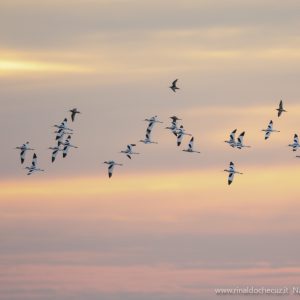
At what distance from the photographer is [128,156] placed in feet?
655

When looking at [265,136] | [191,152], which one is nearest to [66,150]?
[191,152]

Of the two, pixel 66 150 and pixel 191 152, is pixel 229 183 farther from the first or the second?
pixel 66 150

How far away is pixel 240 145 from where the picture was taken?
191m

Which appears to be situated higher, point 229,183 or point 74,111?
point 74,111

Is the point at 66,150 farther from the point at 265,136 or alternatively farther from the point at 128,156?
the point at 265,136

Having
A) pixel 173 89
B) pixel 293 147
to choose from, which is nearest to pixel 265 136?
pixel 293 147

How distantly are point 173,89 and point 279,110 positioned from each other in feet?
55.3

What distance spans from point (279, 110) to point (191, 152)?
18.5 metres

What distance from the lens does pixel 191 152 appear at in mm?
198375

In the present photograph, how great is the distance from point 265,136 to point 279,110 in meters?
12.8

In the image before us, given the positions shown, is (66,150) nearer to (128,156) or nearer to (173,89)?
(128,156)

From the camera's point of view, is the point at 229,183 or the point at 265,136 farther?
the point at 265,136

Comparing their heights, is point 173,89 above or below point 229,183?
above

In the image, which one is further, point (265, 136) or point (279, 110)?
point (265, 136)
